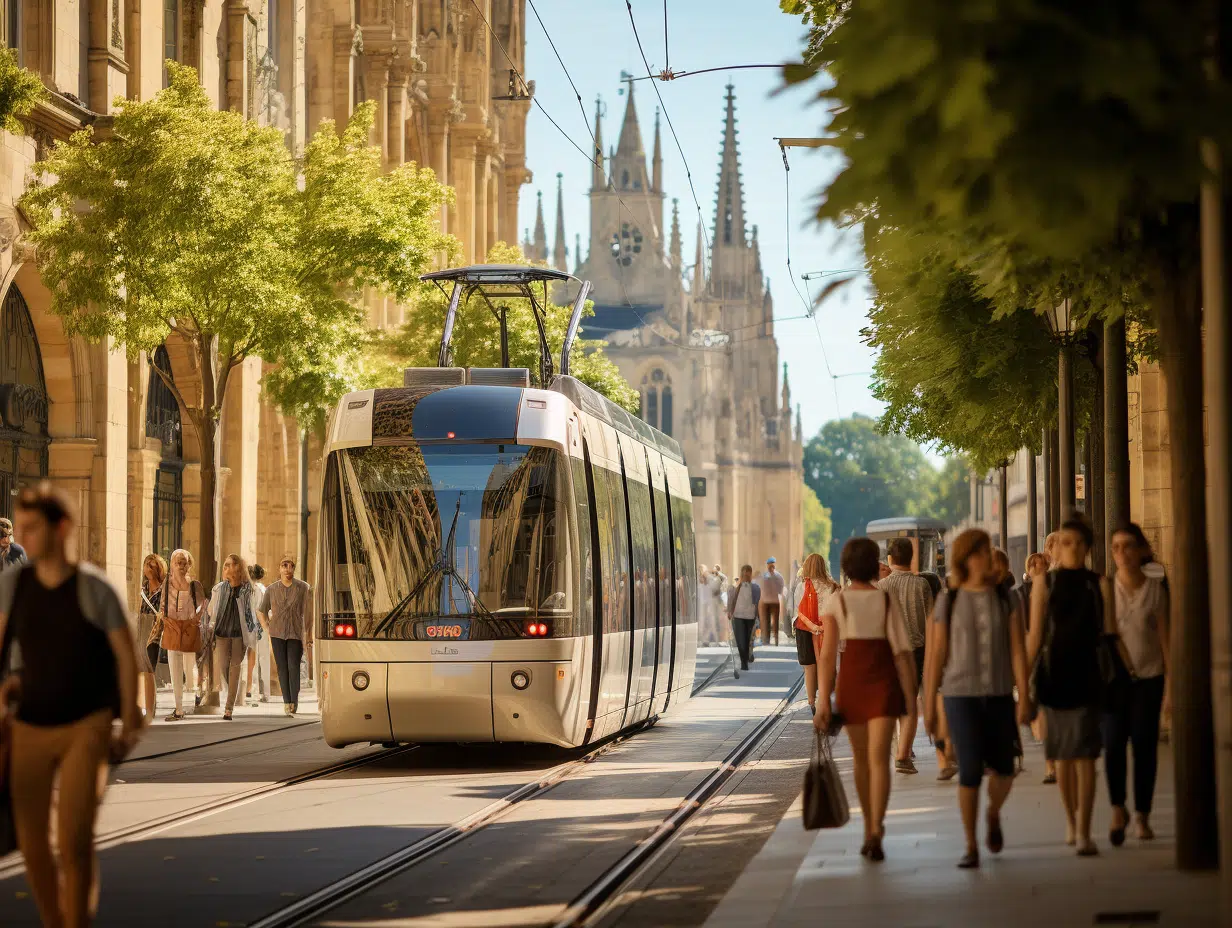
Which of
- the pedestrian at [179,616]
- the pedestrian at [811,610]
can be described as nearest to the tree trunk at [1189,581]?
the pedestrian at [811,610]

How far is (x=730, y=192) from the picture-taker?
138 m

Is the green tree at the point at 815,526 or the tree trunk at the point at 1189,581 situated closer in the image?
the tree trunk at the point at 1189,581

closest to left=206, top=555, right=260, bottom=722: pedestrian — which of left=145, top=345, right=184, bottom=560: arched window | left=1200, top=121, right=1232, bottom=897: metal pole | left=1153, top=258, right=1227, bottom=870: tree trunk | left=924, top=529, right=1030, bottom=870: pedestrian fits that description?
left=145, top=345, right=184, bottom=560: arched window

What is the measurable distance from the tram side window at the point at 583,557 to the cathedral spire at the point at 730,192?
12075cm

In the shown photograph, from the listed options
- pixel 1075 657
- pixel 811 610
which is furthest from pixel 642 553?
pixel 1075 657

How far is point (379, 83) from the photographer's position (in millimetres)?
44594

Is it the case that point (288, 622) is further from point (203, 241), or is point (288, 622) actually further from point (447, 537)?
point (447, 537)

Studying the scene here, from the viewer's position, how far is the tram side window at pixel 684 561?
22.6m

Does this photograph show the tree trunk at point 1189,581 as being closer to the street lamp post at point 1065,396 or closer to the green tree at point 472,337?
the street lamp post at point 1065,396

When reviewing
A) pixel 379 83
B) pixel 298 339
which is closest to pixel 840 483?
pixel 379 83

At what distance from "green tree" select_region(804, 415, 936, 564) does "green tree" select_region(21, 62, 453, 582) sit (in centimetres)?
14549

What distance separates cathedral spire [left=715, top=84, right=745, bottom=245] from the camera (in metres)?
136

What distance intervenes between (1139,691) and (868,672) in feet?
4.91

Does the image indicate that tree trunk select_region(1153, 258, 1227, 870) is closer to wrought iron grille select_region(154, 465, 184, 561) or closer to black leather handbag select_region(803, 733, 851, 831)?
black leather handbag select_region(803, 733, 851, 831)
